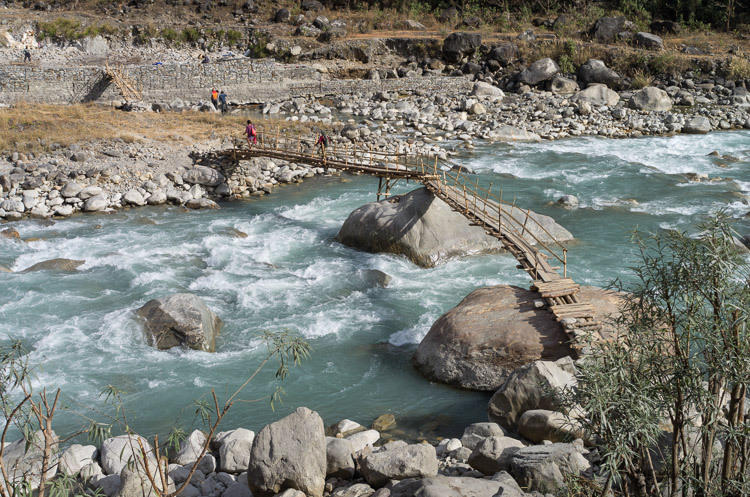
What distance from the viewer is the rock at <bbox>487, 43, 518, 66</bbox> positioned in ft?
140

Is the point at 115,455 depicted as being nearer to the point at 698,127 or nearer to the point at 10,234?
the point at 10,234

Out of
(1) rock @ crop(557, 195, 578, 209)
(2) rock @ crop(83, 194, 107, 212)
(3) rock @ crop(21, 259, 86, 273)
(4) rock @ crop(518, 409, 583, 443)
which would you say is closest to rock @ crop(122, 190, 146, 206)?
(2) rock @ crop(83, 194, 107, 212)

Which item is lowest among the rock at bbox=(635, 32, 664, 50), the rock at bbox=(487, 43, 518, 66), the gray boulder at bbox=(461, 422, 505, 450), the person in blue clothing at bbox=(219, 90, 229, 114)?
the gray boulder at bbox=(461, 422, 505, 450)

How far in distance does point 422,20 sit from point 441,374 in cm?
4247

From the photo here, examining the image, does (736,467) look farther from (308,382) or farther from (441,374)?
(308,382)

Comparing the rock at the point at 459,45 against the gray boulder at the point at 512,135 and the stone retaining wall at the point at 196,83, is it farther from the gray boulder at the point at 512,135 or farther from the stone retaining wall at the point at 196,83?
the gray boulder at the point at 512,135

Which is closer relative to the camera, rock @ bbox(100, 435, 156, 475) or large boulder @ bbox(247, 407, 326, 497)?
large boulder @ bbox(247, 407, 326, 497)

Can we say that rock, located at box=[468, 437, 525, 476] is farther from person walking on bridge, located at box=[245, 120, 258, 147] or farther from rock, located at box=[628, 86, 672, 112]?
rock, located at box=[628, 86, 672, 112]

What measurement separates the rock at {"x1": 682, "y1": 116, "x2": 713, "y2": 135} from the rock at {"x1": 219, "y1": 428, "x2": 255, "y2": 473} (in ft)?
89.7

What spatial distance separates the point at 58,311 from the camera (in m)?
13.7

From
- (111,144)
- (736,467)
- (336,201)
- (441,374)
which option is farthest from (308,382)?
(111,144)

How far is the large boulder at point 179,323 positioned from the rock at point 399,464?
517cm

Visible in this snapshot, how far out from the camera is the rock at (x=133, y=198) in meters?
20.6

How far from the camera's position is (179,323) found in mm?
12359
